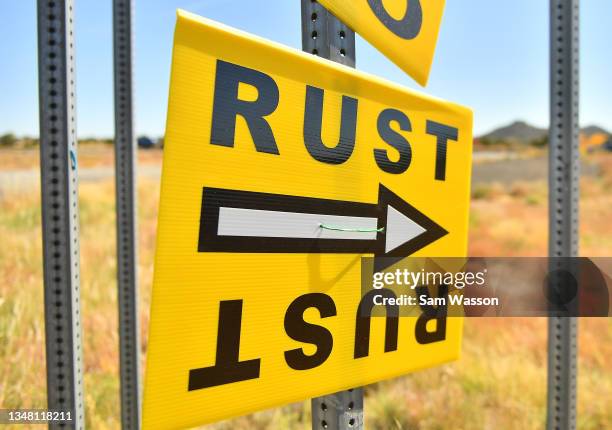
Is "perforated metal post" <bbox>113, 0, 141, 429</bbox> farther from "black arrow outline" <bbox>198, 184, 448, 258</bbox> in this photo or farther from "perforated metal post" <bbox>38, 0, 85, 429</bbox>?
"black arrow outline" <bbox>198, 184, 448, 258</bbox>

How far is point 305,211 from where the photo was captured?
914 mm

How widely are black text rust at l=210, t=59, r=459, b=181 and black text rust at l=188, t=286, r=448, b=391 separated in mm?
275

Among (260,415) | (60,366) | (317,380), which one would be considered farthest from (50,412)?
(260,415)

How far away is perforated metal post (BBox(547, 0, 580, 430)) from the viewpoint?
141cm

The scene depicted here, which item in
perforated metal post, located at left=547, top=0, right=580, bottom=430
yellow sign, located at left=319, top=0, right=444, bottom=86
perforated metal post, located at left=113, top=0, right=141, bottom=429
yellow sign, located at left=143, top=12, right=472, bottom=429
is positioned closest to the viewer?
yellow sign, located at left=143, top=12, right=472, bottom=429

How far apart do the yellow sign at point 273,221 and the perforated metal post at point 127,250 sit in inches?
41.3

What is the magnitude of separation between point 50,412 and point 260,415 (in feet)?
5.36

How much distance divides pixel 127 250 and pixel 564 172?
→ 1.47 m

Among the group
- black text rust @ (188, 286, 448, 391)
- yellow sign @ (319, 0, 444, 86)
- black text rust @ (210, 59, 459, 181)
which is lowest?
black text rust @ (188, 286, 448, 391)

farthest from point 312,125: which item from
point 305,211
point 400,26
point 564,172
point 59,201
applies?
point 564,172

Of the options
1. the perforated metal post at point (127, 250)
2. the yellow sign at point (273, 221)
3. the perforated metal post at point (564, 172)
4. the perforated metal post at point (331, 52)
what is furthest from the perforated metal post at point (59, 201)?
the perforated metal post at point (564, 172)

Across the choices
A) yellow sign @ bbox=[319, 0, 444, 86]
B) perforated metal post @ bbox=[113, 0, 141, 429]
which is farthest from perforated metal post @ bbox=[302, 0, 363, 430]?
perforated metal post @ bbox=[113, 0, 141, 429]

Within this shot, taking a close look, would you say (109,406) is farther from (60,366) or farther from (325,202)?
(325,202)

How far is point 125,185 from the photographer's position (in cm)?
181
